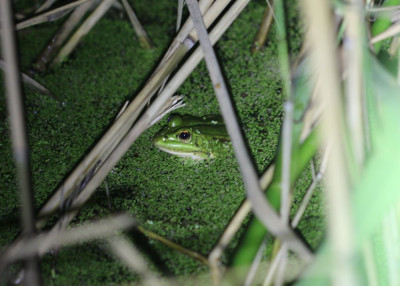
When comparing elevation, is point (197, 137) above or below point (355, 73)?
below

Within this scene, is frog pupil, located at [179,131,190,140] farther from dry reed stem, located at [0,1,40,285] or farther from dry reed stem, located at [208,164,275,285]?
dry reed stem, located at [0,1,40,285]

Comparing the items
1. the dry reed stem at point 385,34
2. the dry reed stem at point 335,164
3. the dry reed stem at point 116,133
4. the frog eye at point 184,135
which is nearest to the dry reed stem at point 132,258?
the dry reed stem at point 116,133

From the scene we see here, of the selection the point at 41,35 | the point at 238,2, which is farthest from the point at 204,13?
the point at 41,35

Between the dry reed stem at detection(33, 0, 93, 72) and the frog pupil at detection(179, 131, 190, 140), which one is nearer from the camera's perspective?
the frog pupil at detection(179, 131, 190, 140)

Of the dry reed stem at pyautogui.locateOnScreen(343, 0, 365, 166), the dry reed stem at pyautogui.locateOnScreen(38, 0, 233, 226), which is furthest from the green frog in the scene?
the dry reed stem at pyautogui.locateOnScreen(343, 0, 365, 166)

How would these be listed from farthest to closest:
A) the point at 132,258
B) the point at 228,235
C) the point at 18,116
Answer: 1. the point at 132,258
2. the point at 228,235
3. the point at 18,116

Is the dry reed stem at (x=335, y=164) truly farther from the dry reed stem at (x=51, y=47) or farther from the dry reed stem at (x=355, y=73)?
the dry reed stem at (x=51, y=47)

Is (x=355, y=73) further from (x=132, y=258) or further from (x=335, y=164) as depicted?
(x=132, y=258)

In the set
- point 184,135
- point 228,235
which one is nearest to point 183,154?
point 184,135

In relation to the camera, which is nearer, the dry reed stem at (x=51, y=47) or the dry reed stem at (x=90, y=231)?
the dry reed stem at (x=90, y=231)

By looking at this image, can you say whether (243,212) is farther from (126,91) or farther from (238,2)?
(126,91)
